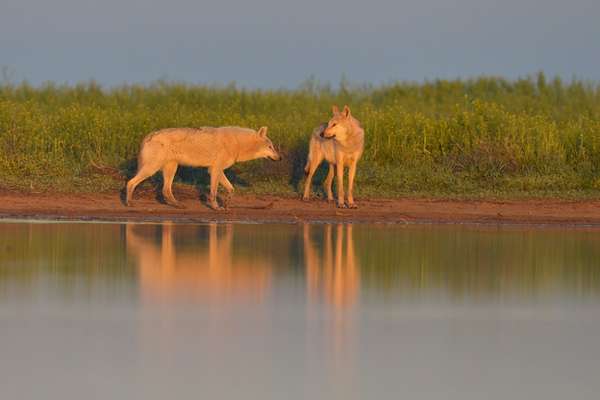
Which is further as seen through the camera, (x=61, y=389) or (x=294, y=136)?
(x=294, y=136)

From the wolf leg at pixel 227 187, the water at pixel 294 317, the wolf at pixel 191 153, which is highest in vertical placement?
the wolf at pixel 191 153

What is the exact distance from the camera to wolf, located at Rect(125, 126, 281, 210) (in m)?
18.2

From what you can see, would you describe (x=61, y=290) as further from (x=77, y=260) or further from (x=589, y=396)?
(x=589, y=396)

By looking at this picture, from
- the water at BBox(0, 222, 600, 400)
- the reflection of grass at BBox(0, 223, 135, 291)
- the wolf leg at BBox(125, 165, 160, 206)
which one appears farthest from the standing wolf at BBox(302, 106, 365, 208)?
the water at BBox(0, 222, 600, 400)

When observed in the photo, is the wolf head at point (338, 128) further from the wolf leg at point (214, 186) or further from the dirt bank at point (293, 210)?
the wolf leg at point (214, 186)

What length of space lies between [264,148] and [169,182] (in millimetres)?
1659

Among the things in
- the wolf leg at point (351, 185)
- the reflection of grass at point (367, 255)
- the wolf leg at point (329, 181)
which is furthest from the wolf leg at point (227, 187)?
the reflection of grass at point (367, 255)

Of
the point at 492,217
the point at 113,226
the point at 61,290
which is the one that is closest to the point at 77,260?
the point at 61,290

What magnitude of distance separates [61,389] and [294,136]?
49.3 ft

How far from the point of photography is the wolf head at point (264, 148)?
1928cm

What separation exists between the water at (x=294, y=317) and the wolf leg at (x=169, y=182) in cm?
394

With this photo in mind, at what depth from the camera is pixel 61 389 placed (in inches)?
268

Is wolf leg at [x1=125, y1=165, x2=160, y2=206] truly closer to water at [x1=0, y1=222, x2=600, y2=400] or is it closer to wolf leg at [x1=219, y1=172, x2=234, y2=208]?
wolf leg at [x1=219, y1=172, x2=234, y2=208]

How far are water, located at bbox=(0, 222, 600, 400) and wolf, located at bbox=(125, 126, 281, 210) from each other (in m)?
3.90
